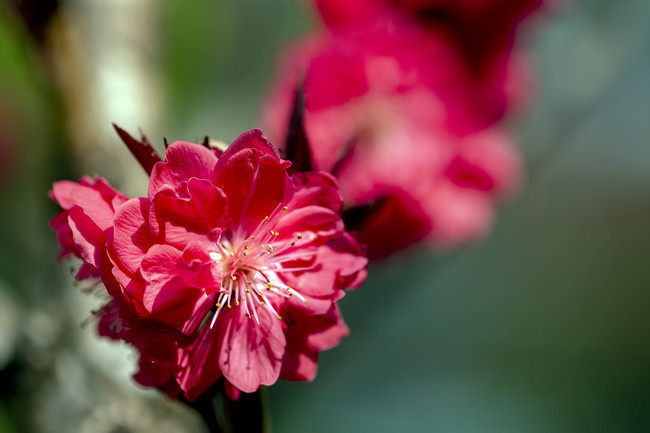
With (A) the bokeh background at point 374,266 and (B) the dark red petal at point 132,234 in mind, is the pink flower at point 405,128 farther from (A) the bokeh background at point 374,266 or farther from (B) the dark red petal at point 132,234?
(B) the dark red petal at point 132,234

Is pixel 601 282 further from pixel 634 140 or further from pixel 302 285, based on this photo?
pixel 302 285

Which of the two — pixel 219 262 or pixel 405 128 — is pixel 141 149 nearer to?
pixel 219 262

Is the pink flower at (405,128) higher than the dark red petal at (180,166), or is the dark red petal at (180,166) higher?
the dark red petal at (180,166)

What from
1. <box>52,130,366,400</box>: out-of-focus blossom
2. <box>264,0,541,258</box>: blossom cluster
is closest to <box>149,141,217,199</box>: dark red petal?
<box>52,130,366,400</box>: out-of-focus blossom

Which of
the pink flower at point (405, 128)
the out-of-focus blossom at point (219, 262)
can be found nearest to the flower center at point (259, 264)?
the out-of-focus blossom at point (219, 262)

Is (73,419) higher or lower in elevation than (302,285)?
lower

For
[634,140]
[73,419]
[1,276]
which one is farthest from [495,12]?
[634,140]
